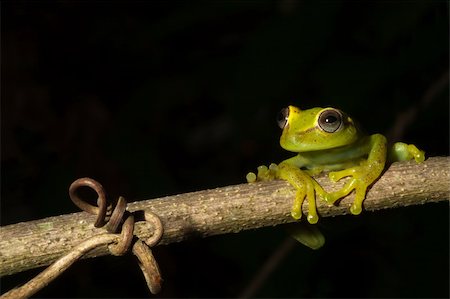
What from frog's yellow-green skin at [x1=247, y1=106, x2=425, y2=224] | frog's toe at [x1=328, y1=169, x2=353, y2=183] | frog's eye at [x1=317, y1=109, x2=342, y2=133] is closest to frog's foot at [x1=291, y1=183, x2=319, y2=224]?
frog's yellow-green skin at [x1=247, y1=106, x2=425, y2=224]

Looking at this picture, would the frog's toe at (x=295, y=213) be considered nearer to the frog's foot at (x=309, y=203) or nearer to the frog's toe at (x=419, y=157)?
the frog's foot at (x=309, y=203)

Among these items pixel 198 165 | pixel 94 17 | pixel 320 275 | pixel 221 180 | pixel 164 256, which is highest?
pixel 94 17

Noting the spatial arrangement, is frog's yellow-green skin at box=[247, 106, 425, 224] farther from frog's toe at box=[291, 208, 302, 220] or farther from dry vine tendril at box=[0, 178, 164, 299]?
dry vine tendril at box=[0, 178, 164, 299]

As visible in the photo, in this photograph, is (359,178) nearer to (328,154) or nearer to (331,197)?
(331,197)

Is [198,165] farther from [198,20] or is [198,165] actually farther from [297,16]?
[297,16]

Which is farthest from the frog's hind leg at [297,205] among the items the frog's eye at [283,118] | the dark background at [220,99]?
the dark background at [220,99]

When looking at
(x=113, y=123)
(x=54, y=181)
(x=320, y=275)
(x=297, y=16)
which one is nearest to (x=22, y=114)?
(x=113, y=123)

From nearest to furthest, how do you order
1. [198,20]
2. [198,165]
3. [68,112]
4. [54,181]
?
1. [54,181]
2. [198,20]
3. [68,112]
4. [198,165]
